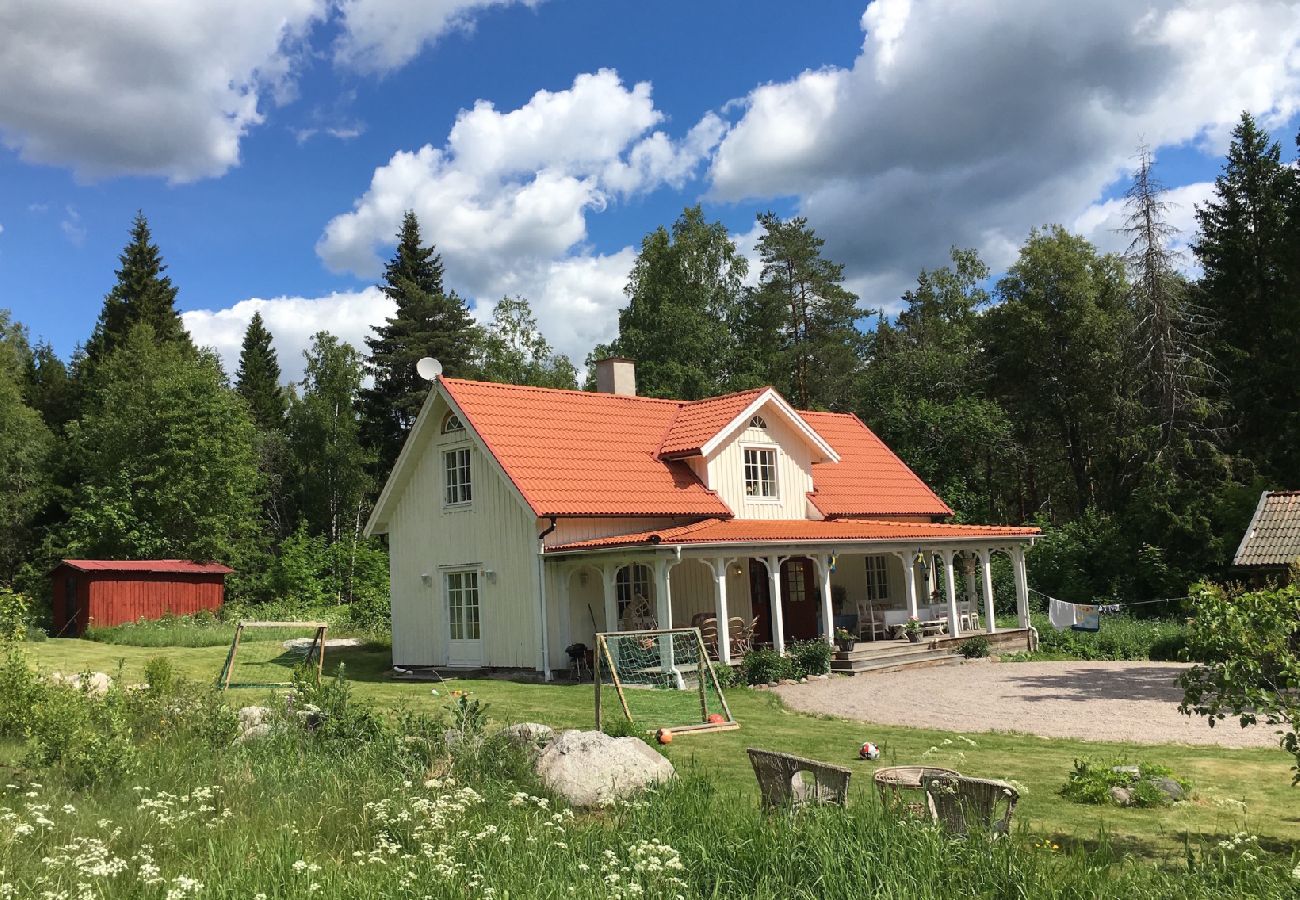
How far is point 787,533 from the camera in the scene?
19750 millimetres

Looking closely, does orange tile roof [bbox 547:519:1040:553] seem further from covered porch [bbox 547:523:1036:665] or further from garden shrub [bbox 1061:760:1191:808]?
garden shrub [bbox 1061:760:1191:808]

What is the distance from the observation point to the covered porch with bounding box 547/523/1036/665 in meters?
19.0

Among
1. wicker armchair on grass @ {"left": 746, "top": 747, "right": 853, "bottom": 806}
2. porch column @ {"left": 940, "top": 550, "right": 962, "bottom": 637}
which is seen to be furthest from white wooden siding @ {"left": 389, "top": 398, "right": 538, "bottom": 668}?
wicker armchair on grass @ {"left": 746, "top": 747, "right": 853, "bottom": 806}

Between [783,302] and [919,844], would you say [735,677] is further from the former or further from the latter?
[783,302]

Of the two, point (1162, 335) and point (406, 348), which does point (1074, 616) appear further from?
point (406, 348)

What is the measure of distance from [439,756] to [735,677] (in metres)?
9.82

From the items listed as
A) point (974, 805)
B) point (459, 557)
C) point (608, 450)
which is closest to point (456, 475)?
point (459, 557)

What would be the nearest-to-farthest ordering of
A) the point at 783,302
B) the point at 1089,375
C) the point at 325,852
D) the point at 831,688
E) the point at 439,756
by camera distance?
1. the point at 325,852
2. the point at 439,756
3. the point at 831,688
4. the point at 1089,375
5. the point at 783,302

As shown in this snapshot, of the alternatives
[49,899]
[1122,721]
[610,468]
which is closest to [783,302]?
[610,468]

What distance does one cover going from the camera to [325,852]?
6484mm

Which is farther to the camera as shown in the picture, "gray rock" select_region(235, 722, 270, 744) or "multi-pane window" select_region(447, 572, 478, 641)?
"multi-pane window" select_region(447, 572, 478, 641)

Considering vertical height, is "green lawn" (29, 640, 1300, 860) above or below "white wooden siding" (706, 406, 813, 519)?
below

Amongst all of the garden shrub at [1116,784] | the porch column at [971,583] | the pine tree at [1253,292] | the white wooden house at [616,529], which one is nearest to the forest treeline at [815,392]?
the pine tree at [1253,292]

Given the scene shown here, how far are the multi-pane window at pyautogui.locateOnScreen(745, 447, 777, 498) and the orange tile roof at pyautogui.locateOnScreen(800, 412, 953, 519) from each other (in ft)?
4.89
